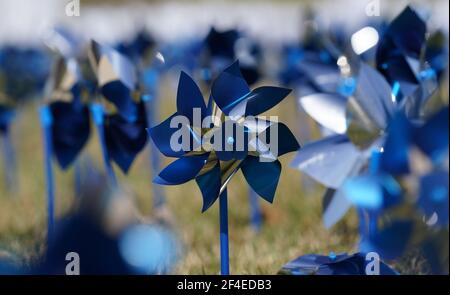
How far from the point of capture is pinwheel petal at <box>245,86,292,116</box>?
1.19m

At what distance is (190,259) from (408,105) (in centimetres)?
53

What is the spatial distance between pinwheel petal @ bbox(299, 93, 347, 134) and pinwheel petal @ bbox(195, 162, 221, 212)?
0.36 m

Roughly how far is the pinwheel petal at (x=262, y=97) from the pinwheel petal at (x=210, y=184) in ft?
0.31

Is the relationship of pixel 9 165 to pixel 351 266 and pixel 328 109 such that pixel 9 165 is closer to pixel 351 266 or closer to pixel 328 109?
pixel 328 109

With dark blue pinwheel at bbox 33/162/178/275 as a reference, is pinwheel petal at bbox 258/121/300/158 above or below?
above

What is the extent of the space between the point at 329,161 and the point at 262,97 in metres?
0.29

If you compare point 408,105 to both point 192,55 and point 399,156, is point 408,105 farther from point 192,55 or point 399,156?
point 192,55

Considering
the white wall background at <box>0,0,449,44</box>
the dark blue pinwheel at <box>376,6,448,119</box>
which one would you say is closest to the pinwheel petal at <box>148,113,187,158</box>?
the dark blue pinwheel at <box>376,6,448,119</box>

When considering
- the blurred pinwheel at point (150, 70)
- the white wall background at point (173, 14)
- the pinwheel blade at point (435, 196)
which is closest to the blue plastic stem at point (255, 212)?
the blurred pinwheel at point (150, 70)

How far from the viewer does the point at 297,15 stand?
6.75 meters

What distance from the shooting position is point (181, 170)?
3.92ft

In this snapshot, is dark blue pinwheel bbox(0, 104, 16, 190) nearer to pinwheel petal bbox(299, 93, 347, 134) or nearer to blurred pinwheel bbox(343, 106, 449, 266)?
pinwheel petal bbox(299, 93, 347, 134)

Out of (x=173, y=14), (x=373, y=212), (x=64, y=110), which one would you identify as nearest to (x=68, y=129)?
(x=64, y=110)
